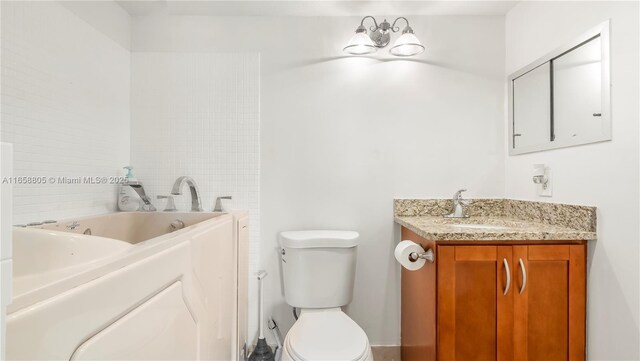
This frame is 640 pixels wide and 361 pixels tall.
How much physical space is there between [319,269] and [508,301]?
85 centimetres

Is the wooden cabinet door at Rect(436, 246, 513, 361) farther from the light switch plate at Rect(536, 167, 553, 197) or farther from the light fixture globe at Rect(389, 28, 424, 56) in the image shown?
the light fixture globe at Rect(389, 28, 424, 56)

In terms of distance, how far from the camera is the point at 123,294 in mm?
702

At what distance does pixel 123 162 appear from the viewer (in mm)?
1849

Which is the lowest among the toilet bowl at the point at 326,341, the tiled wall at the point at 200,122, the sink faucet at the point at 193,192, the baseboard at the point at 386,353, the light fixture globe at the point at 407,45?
the baseboard at the point at 386,353

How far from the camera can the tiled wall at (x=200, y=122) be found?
1.87 metres

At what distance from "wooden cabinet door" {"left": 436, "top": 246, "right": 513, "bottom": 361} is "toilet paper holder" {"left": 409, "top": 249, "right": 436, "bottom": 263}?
4 centimetres

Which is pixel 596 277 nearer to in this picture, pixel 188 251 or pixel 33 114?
pixel 188 251

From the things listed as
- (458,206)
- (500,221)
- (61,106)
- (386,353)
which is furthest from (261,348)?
(61,106)

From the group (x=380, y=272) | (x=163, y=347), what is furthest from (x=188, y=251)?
(x=380, y=272)

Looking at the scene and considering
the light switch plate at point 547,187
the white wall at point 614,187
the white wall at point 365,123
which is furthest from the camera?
the white wall at point 365,123

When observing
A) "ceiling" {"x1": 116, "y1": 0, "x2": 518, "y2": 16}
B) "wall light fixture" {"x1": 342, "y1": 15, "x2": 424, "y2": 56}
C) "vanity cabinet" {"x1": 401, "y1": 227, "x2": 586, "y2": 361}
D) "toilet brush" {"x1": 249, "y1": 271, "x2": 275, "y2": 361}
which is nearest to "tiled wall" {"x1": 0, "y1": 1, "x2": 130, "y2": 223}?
"ceiling" {"x1": 116, "y1": 0, "x2": 518, "y2": 16}

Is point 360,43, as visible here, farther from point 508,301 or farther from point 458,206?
point 508,301

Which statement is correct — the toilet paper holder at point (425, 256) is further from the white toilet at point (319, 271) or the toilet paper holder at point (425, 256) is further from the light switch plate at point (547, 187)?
the light switch plate at point (547, 187)

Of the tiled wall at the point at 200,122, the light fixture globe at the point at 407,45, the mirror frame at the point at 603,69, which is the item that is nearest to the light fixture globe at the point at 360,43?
the light fixture globe at the point at 407,45
